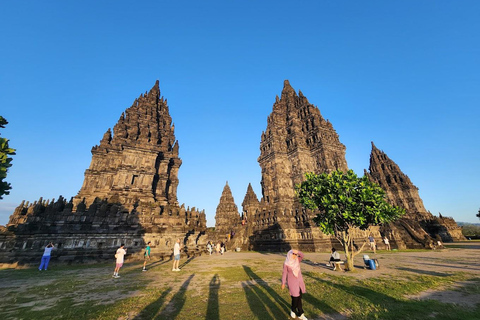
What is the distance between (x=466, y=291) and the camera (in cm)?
661

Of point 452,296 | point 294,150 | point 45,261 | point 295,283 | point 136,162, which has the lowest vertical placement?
point 45,261

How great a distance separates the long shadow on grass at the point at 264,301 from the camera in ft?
16.5

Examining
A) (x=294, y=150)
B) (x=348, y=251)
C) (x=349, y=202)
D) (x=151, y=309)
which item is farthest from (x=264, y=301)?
(x=294, y=150)

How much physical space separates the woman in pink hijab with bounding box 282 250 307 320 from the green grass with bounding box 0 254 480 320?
360mm

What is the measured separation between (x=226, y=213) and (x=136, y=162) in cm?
2612

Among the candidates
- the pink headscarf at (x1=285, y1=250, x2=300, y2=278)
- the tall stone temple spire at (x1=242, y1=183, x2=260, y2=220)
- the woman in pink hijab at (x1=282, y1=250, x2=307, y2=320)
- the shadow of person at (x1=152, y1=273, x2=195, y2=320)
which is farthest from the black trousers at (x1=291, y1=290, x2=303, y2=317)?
the tall stone temple spire at (x1=242, y1=183, x2=260, y2=220)

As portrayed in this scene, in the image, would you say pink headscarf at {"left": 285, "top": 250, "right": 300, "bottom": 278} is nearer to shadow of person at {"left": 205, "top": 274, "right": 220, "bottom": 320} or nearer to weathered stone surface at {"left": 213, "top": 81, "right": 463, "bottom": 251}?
shadow of person at {"left": 205, "top": 274, "right": 220, "bottom": 320}

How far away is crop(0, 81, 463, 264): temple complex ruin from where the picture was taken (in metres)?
16.7

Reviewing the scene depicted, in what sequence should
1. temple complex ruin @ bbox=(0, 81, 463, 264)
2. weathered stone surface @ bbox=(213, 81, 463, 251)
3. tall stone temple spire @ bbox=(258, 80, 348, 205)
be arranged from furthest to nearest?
1. tall stone temple spire @ bbox=(258, 80, 348, 205)
2. weathered stone surface @ bbox=(213, 81, 463, 251)
3. temple complex ruin @ bbox=(0, 81, 463, 264)

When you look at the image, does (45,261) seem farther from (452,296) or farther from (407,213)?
(407,213)

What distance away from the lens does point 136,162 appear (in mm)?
26125

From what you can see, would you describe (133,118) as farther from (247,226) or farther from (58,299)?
(58,299)

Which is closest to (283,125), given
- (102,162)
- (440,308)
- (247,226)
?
(247,226)

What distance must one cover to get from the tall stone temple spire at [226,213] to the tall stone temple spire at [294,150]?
12.3m
